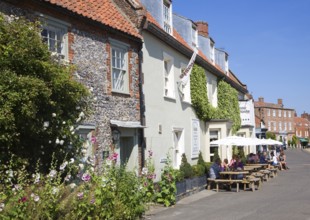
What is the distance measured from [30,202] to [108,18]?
788cm

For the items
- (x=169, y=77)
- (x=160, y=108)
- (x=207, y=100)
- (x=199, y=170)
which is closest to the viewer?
(x=160, y=108)

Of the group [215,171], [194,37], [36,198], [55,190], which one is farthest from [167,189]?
[194,37]

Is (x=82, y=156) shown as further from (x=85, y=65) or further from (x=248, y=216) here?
(x=248, y=216)

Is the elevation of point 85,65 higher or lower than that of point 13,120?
higher

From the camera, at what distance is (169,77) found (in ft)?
60.1

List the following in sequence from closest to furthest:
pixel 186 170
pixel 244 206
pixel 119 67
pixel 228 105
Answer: pixel 244 206 < pixel 119 67 < pixel 186 170 < pixel 228 105

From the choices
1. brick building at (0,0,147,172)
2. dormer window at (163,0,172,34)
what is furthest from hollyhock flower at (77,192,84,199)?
dormer window at (163,0,172,34)

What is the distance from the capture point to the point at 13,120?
8.28m

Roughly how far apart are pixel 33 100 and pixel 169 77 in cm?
1024

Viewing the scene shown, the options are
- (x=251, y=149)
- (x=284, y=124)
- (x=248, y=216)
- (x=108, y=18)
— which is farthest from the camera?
(x=284, y=124)

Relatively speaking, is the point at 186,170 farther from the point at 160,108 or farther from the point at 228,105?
the point at 228,105

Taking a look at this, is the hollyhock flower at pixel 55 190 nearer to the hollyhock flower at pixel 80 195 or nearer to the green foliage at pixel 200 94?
the hollyhock flower at pixel 80 195

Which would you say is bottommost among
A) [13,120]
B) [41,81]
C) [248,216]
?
[248,216]

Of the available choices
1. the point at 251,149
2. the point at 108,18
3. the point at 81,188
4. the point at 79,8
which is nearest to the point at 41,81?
the point at 81,188
